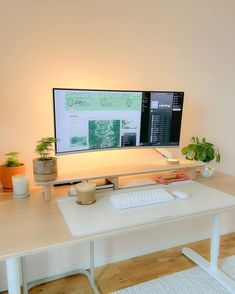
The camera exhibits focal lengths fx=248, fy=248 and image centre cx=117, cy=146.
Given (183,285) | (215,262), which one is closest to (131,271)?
(183,285)

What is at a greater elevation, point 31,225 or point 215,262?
point 31,225

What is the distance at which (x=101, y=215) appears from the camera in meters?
1.13

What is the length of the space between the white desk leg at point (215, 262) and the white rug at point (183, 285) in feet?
0.10

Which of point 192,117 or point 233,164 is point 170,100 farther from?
point 233,164

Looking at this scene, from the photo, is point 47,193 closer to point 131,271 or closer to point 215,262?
point 131,271

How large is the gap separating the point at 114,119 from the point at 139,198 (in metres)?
0.52

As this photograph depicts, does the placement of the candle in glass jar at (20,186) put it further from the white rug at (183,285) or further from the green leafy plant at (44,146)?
the white rug at (183,285)

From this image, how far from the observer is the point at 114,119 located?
5.02 ft

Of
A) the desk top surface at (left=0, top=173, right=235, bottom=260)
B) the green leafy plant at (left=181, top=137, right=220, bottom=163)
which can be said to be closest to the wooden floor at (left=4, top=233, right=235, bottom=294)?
the desk top surface at (left=0, top=173, right=235, bottom=260)

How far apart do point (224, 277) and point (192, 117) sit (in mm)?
1192

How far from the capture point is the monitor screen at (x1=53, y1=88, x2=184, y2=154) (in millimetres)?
1389

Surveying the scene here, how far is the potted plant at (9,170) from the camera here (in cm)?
139

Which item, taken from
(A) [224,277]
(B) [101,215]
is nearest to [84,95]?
(B) [101,215]

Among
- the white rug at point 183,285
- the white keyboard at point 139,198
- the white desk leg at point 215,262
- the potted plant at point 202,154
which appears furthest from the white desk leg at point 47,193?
the white desk leg at point 215,262
